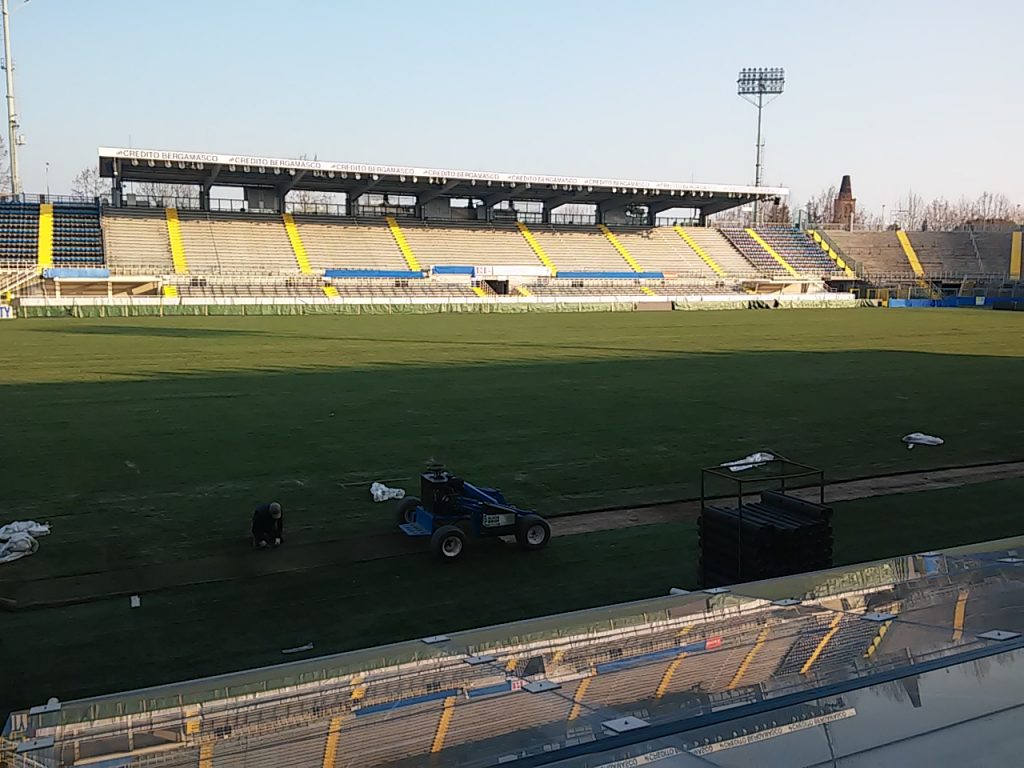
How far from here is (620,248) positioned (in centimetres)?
6688

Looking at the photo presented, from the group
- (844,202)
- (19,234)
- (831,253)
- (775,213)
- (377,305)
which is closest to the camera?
(377,305)

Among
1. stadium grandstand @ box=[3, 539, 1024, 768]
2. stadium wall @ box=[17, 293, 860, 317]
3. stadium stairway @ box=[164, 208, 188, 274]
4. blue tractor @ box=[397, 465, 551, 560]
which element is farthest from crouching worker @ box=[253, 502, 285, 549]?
stadium stairway @ box=[164, 208, 188, 274]

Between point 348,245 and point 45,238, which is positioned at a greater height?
point 348,245

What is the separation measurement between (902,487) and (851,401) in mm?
7319

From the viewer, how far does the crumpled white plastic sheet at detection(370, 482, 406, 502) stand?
35.4ft

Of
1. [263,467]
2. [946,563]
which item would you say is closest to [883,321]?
[263,467]

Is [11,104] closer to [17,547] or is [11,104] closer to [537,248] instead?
[537,248]

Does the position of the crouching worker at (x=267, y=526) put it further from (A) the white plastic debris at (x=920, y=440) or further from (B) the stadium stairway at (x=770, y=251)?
(B) the stadium stairway at (x=770, y=251)

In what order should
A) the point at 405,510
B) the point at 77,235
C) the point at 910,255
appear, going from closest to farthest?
the point at 405,510, the point at 77,235, the point at 910,255

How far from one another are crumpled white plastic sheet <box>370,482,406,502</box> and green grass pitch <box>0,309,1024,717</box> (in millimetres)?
219

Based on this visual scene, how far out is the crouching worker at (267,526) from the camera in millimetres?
8805

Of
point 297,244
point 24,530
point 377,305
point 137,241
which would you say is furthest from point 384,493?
point 297,244

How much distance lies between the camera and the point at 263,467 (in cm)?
1242

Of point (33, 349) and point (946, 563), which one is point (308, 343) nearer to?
point (33, 349)
